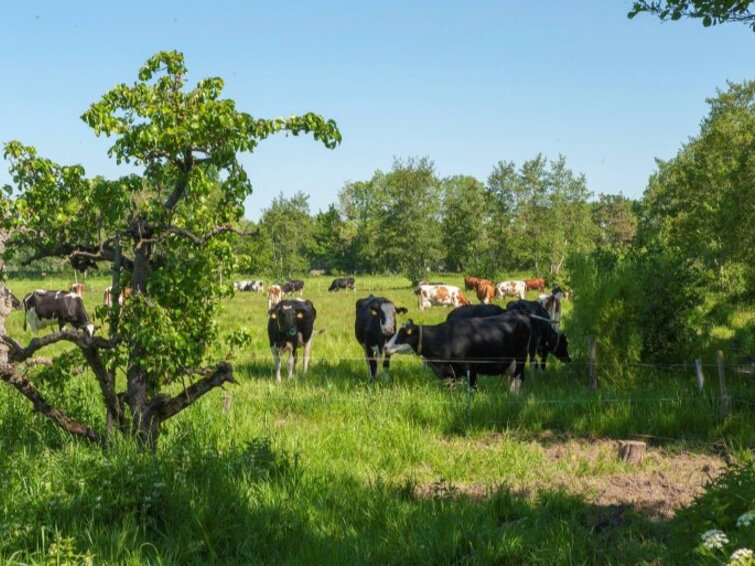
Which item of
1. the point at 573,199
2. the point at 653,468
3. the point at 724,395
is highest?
the point at 573,199

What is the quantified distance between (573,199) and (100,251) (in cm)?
8714

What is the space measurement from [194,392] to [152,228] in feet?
6.30

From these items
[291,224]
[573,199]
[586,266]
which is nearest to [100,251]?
[586,266]

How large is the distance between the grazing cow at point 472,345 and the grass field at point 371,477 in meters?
1.28

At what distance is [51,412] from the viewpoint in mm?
7695

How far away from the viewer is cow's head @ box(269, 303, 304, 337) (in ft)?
51.8

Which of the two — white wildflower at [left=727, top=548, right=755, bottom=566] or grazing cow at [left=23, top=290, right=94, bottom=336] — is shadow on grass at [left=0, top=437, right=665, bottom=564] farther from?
grazing cow at [left=23, top=290, right=94, bottom=336]

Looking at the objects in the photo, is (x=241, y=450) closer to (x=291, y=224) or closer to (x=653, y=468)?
(x=653, y=468)

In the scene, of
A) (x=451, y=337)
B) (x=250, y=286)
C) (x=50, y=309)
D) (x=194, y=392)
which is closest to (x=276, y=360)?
(x=451, y=337)

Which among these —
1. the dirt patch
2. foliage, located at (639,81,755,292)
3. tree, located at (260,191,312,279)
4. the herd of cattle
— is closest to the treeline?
tree, located at (260,191,312,279)

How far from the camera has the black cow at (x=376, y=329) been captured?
15.4m

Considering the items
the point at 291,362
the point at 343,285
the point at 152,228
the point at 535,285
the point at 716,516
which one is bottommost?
the point at 291,362

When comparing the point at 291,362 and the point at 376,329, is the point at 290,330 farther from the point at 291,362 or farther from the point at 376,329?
the point at 376,329

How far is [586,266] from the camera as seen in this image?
1455cm
